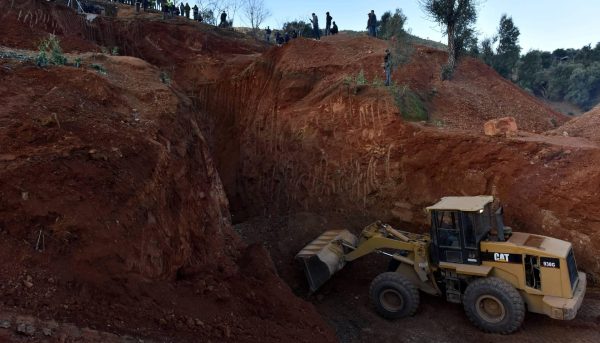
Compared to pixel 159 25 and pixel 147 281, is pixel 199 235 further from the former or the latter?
pixel 159 25

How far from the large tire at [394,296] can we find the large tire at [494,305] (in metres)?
0.97

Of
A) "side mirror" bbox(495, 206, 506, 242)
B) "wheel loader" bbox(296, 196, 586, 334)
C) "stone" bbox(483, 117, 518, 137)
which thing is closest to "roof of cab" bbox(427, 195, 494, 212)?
"wheel loader" bbox(296, 196, 586, 334)

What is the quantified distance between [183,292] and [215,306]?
49 cm

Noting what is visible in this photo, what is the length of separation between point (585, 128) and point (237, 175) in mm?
10262

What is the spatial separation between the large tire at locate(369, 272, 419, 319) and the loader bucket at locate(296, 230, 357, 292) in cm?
102

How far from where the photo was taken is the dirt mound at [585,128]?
1173cm

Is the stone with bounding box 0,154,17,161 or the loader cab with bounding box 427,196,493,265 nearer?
the stone with bounding box 0,154,17,161

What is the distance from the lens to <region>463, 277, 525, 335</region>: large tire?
7.65 meters

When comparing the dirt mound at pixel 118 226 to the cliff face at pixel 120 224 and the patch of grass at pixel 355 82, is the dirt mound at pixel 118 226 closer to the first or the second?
the cliff face at pixel 120 224

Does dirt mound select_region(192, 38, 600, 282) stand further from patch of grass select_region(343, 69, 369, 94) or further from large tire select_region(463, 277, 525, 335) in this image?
large tire select_region(463, 277, 525, 335)

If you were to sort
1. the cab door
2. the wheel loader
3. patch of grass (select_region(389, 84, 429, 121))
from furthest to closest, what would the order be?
patch of grass (select_region(389, 84, 429, 121)) < the cab door < the wheel loader

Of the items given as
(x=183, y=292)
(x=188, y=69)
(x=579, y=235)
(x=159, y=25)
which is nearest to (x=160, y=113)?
(x=183, y=292)

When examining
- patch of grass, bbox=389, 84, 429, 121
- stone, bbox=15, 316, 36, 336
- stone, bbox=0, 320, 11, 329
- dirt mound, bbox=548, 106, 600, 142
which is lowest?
stone, bbox=15, 316, 36, 336

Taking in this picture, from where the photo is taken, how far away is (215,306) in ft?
20.6
